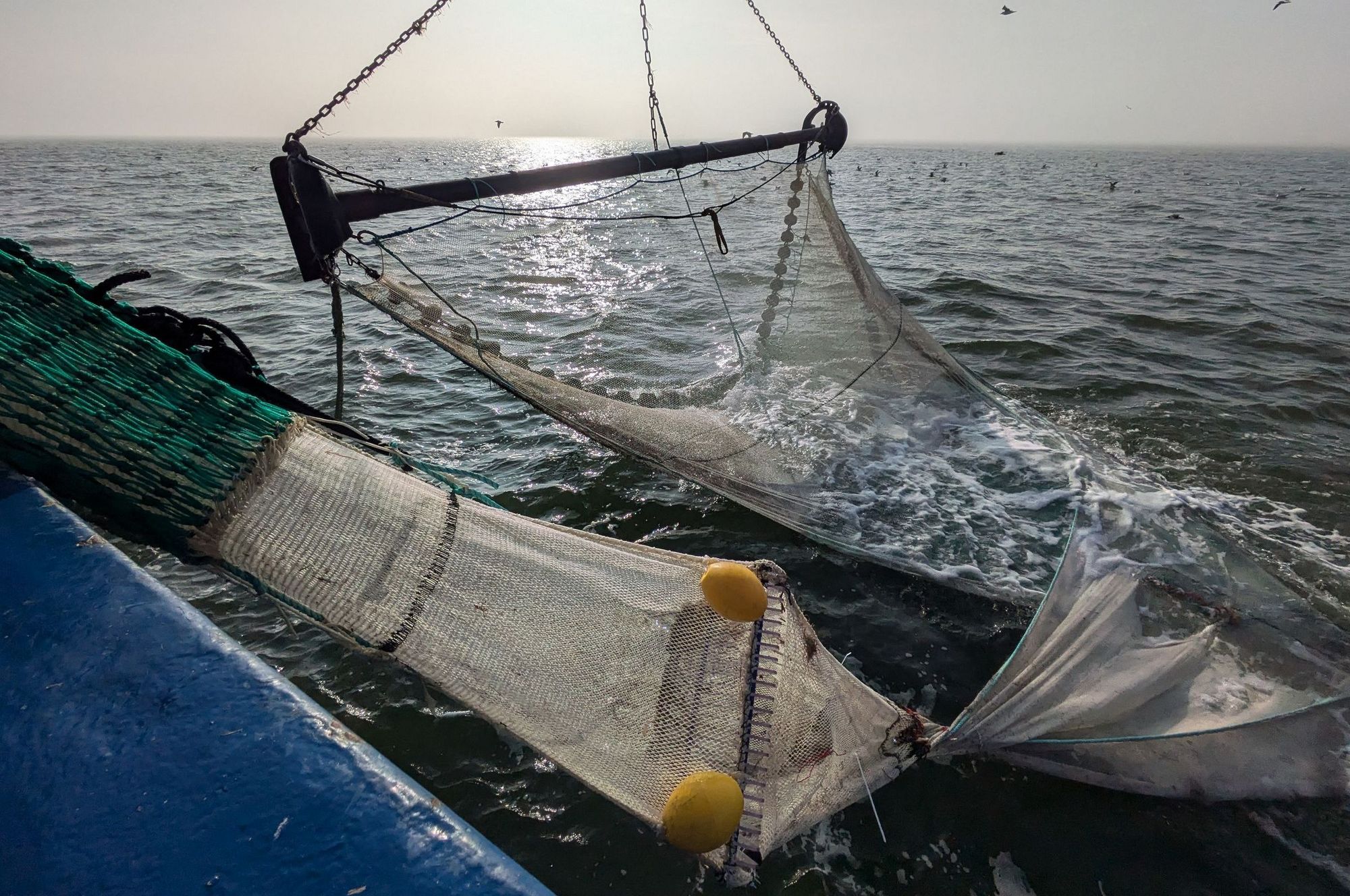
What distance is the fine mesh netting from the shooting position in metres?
4.89

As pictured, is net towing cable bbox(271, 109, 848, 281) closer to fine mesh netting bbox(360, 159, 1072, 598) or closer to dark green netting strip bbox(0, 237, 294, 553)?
fine mesh netting bbox(360, 159, 1072, 598)

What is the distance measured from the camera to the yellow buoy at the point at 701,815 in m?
2.13

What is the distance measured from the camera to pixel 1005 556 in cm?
499

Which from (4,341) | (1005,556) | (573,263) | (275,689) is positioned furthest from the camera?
(573,263)

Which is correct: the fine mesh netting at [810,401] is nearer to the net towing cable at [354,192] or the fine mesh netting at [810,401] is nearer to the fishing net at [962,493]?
the fishing net at [962,493]

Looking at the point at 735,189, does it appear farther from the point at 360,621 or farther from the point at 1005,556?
the point at 360,621

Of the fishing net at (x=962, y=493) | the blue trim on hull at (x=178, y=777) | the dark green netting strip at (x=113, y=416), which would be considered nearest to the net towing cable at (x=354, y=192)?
the fishing net at (x=962, y=493)

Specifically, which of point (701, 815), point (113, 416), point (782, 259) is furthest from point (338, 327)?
point (782, 259)

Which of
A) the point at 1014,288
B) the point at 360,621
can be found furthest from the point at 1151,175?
the point at 360,621

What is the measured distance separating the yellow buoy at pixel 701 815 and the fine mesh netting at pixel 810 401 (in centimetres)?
273

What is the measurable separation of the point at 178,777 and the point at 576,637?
1.40 metres

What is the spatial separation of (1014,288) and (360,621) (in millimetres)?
14157

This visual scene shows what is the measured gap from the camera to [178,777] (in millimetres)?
1325

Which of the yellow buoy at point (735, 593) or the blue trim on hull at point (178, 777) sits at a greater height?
the blue trim on hull at point (178, 777)
